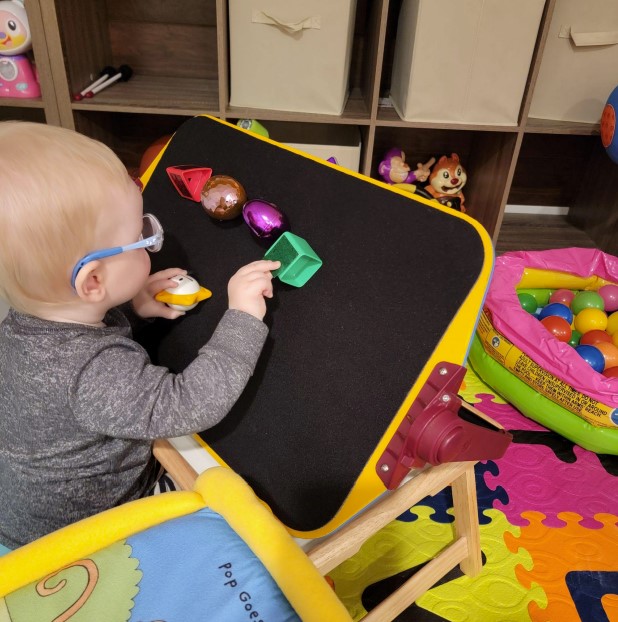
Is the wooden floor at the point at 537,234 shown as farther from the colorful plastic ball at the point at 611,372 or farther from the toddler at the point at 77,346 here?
the toddler at the point at 77,346

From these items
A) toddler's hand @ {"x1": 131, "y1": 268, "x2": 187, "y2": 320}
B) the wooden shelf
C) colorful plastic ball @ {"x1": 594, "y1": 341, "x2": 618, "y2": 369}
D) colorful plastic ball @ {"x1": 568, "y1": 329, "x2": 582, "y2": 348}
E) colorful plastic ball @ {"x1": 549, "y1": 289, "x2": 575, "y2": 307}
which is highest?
toddler's hand @ {"x1": 131, "y1": 268, "x2": 187, "y2": 320}

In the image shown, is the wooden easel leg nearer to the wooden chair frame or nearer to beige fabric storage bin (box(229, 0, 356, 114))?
the wooden chair frame

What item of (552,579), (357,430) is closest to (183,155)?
(357,430)

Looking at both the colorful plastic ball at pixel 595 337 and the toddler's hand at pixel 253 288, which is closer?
the toddler's hand at pixel 253 288

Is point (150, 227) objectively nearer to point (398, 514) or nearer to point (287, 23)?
point (398, 514)

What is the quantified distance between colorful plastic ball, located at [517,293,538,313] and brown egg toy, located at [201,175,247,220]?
0.97 m

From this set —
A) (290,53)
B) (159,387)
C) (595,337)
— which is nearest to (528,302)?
(595,337)

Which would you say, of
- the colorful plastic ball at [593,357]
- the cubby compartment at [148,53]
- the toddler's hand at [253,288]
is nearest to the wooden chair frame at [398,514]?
the toddler's hand at [253,288]

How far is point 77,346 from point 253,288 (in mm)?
209

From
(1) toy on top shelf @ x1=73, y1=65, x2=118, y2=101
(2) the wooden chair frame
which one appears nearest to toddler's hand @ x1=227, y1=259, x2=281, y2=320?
(2) the wooden chair frame

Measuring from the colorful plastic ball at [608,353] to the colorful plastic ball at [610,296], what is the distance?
21 centimetres

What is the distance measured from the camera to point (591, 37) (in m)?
1.54

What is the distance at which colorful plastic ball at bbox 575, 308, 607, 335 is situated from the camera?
1.47 meters

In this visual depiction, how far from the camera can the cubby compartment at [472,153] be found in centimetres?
174
